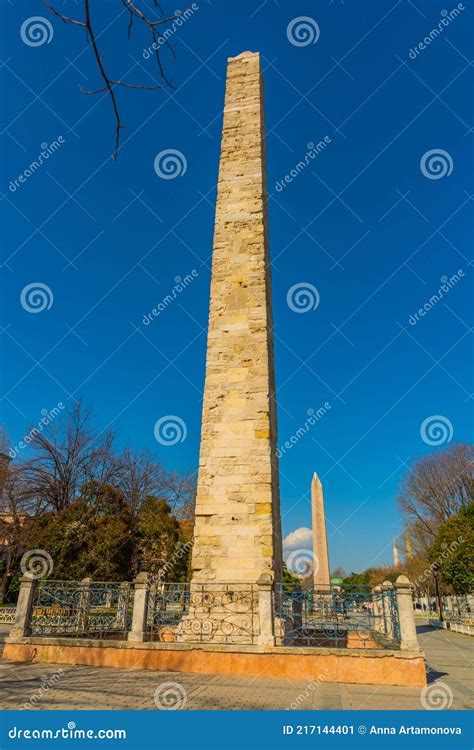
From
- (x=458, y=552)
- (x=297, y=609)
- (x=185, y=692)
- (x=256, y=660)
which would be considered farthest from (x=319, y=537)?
(x=185, y=692)

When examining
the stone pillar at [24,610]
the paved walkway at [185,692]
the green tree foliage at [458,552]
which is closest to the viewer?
the paved walkway at [185,692]

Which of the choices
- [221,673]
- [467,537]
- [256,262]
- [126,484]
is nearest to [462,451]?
[467,537]

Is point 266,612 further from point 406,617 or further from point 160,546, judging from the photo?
point 160,546

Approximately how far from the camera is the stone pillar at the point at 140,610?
7.40 metres

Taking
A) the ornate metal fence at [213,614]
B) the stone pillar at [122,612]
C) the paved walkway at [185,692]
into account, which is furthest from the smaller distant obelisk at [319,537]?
the paved walkway at [185,692]

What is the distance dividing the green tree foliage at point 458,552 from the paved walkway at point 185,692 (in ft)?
51.9

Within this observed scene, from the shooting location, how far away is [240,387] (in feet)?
31.1

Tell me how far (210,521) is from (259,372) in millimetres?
3015

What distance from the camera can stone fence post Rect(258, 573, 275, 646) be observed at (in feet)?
22.9

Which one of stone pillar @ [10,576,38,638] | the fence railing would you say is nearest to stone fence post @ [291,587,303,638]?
the fence railing

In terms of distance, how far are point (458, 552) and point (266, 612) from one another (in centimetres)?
1790

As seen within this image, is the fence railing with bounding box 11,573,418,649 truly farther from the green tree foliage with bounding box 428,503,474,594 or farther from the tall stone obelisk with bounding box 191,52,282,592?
the green tree foliage with bounding box 428,503,474,594

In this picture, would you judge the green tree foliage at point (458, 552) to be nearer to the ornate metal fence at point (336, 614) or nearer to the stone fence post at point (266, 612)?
the ornate metal fence at point (336, 614)
